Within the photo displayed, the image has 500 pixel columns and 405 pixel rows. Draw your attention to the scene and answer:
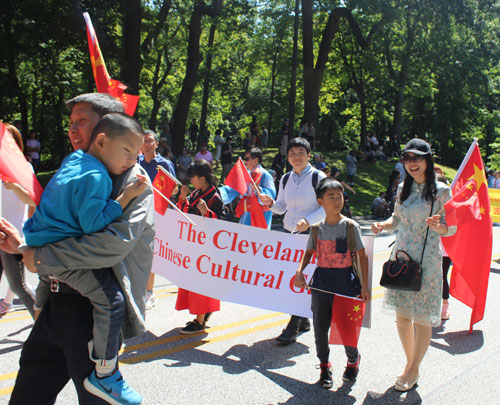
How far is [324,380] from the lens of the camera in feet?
13.8

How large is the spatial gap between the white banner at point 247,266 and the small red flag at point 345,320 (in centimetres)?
70

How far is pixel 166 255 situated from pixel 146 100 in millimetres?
37970

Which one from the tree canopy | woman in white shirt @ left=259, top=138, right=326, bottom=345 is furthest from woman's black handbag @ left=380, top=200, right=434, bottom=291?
the tree canopy

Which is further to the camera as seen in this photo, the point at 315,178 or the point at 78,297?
the point at 315,178

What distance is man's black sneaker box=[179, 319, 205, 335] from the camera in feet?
17.8

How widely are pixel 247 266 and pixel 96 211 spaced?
2986mm

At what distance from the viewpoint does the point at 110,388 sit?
8.02 ft

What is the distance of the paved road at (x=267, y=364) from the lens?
404 cm

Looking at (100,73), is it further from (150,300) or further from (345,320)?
(345,320)

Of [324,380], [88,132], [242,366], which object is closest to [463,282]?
[324,380]

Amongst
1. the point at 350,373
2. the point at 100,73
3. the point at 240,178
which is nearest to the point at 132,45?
the point at 100,73

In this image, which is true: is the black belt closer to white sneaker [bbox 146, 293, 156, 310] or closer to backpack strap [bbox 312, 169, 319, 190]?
backpack strap [bbox 312, 169, 319, 190]

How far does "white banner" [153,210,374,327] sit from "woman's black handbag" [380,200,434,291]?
988 millimetres

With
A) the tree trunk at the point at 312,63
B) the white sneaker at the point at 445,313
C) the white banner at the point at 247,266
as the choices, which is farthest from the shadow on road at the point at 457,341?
the tree trunk at the point at 312,63
